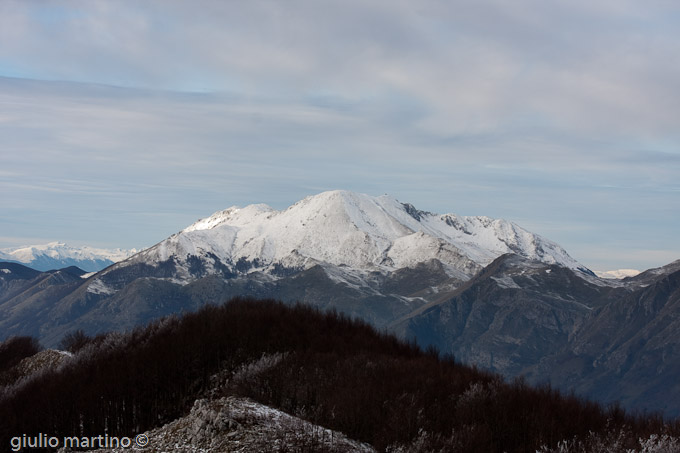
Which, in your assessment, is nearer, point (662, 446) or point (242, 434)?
point (662, 446)

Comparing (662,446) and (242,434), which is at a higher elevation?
(662,446)

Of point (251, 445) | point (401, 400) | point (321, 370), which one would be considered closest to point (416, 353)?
point (321, 370)

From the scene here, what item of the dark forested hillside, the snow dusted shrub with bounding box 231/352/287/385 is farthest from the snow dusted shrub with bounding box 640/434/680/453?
the snow dusted shrub with bounding box 231/352/287/385

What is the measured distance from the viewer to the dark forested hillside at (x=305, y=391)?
28906mm

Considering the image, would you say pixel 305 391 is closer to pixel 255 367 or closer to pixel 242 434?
pixel 255 367

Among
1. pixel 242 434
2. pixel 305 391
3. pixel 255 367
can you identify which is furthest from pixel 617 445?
pixel 255 367

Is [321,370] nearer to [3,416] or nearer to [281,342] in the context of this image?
[281,342]

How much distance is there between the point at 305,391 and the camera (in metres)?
33.1

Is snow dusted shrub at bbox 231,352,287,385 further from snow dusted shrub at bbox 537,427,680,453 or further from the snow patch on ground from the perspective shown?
snow dusted shrub at bbox 537,427,680,453

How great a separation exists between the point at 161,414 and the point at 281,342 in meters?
9.92

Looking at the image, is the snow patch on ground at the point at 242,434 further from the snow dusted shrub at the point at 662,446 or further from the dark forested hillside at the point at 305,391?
the snow dusted shrub at the point at 662,446

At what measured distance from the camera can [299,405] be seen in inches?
1287

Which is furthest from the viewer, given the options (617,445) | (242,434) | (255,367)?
(255,367)

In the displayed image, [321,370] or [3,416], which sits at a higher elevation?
[321,370]
